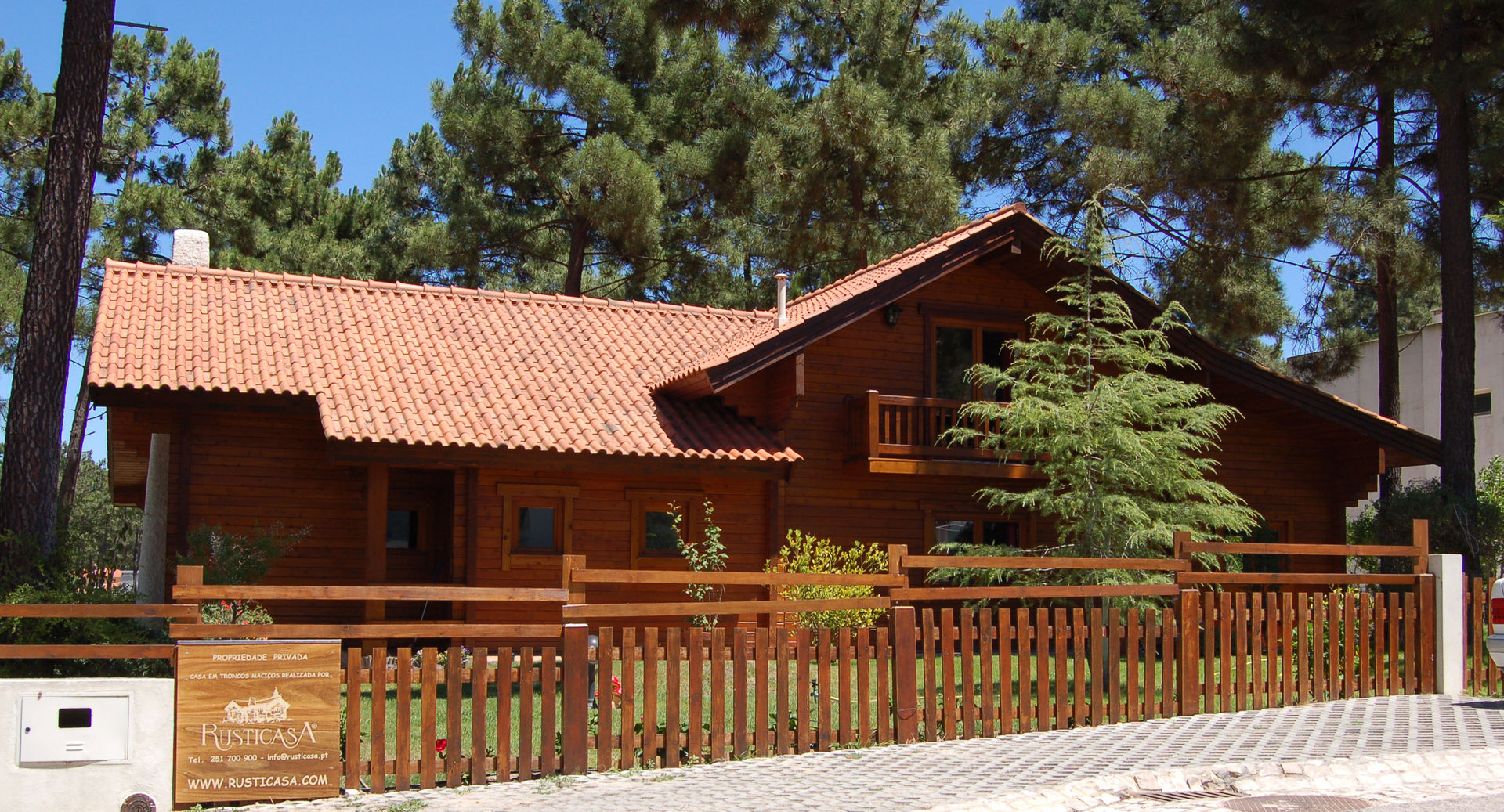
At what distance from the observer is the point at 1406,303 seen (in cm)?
4684


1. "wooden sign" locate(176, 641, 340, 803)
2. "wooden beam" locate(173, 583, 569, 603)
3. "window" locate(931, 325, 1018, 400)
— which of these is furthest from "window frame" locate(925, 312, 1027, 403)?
"wooden sign" locate(176, 641, 340, 803)

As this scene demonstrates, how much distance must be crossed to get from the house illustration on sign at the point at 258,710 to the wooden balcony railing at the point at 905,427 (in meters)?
11.5

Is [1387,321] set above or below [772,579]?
above

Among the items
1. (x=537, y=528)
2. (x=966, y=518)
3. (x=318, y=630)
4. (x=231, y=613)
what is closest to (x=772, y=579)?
(x=318, y=630)

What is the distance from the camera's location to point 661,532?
18.8 metres

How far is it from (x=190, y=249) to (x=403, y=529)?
585 cm

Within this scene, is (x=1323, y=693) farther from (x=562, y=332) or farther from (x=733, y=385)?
(x=562, y=332)

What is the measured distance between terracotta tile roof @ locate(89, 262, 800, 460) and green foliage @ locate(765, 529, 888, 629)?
1.36m

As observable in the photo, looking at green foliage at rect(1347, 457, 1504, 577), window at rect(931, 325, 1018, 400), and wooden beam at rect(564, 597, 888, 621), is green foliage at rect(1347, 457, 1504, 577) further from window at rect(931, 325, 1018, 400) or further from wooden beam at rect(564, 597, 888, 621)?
wooden beam at rect(564, 597, 888, 621)

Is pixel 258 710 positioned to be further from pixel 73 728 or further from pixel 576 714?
pixel 576 714

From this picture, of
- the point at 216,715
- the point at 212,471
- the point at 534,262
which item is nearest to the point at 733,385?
the point at 212,471

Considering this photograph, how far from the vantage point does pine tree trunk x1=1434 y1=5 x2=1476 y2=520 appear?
1981 centimetres

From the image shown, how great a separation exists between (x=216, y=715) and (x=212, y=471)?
9.71m

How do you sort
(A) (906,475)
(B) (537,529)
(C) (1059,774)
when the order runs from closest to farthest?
(C) (1059,774) → (B) (537,529) → (A) (906,475)
